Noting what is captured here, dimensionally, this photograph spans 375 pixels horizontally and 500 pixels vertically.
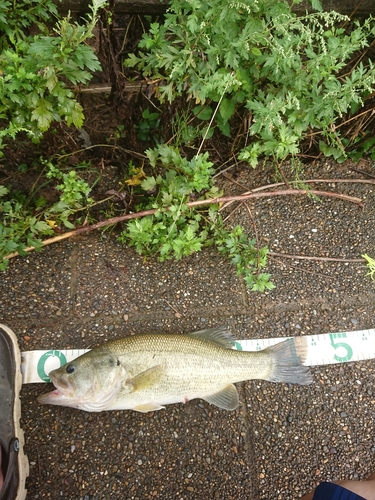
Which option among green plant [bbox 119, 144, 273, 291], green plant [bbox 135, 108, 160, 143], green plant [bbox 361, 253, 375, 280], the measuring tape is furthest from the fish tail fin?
green plant [bbox 135, 108, 160, 143]

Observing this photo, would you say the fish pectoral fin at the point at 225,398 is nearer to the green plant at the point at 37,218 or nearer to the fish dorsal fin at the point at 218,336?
the fish dorsal fin at the point at 218,336

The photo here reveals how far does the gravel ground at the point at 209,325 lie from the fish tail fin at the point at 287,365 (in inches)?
10.3

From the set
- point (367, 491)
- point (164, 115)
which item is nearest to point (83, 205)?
point (164, 115)

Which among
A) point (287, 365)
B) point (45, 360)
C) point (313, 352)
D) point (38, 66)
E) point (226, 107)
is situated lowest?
point (313, 352)

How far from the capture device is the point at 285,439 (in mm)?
3277

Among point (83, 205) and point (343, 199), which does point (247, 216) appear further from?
point (83, 205)

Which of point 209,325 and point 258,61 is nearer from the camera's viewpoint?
point 258,61

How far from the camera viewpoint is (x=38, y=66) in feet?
8.59

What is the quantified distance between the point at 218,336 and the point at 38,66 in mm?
2287

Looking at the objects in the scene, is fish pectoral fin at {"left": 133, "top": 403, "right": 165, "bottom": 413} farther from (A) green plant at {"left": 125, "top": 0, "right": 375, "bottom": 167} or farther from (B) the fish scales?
(A) green plant at {"left": 125, "top": 0, "right": 375, "bottom": 167}

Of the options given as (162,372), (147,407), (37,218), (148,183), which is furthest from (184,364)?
(37,218)

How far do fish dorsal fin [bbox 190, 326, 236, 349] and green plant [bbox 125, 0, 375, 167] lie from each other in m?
1.53

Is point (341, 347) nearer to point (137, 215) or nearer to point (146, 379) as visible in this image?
point (146, 379)

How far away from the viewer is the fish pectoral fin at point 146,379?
2875 millimetres
